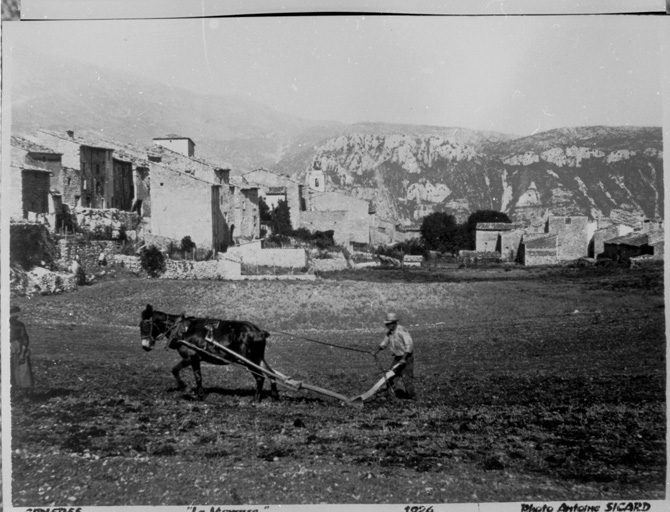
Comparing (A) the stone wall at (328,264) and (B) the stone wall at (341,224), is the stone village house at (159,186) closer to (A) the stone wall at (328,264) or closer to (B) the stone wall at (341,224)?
(A) the stone wall at (328,264)

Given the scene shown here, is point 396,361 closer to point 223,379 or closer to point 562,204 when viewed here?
point 223,379

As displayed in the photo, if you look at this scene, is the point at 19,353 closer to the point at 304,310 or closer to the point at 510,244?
the point at 304,310

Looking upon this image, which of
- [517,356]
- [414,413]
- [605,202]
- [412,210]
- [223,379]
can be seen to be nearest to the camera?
[414,413]

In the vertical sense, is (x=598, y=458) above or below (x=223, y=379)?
below

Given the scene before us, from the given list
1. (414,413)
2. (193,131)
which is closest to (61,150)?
(193,131)

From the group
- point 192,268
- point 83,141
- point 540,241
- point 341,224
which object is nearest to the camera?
point 192,268
